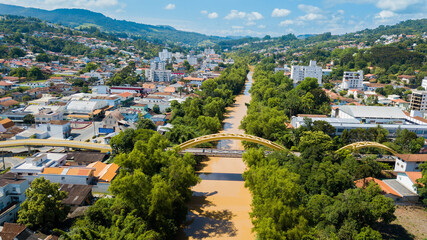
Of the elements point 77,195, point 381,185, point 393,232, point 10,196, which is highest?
point 381,185

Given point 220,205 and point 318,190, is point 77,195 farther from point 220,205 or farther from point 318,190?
point 318,190

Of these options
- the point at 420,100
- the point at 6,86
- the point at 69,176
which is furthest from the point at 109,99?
the point at 420,100

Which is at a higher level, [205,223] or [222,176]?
[222,176]

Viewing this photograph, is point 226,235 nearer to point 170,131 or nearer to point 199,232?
point 199,232

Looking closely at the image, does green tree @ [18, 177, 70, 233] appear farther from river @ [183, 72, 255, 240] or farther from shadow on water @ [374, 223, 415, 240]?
shadow on water @ [374, 223, 415, 240]

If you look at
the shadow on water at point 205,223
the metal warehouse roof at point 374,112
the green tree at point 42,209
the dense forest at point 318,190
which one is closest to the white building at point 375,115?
the metal warehouse roof at point 374,112

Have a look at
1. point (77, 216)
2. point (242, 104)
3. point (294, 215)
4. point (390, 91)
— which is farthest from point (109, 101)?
point (390, 91)

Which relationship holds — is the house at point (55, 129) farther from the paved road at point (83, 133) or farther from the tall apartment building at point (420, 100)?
the tall apartment building at point (420, 100)
